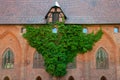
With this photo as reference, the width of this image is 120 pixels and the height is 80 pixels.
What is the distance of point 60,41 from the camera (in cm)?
2509

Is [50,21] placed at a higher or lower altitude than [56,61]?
higher

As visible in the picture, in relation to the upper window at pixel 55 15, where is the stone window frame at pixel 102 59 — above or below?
below

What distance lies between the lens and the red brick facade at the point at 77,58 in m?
25.1

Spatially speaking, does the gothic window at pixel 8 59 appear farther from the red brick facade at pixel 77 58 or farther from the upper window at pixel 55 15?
the upper window at pixel 55 15

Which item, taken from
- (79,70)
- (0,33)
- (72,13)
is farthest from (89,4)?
(0,33)

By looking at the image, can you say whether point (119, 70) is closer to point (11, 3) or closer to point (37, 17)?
point (37, 17)

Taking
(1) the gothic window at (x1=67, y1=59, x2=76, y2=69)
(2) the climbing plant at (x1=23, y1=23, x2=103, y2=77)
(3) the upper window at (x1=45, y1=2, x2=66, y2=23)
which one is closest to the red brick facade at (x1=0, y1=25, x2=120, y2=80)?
(1) the gothic window at (x1=67, y1=59, x2=76, y2=69)

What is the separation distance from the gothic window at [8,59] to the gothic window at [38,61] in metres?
2.59

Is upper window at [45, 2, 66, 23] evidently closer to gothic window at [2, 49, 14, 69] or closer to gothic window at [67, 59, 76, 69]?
gothic window at [67, 59, 76, 69]

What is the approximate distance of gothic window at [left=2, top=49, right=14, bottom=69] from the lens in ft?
85.1

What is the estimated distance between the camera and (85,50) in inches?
987

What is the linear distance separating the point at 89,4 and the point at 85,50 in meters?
6.42

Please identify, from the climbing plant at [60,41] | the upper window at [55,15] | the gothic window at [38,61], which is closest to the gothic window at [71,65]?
the climbing plant at [60,41]

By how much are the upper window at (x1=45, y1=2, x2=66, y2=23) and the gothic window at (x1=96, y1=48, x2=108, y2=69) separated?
5.63 m
